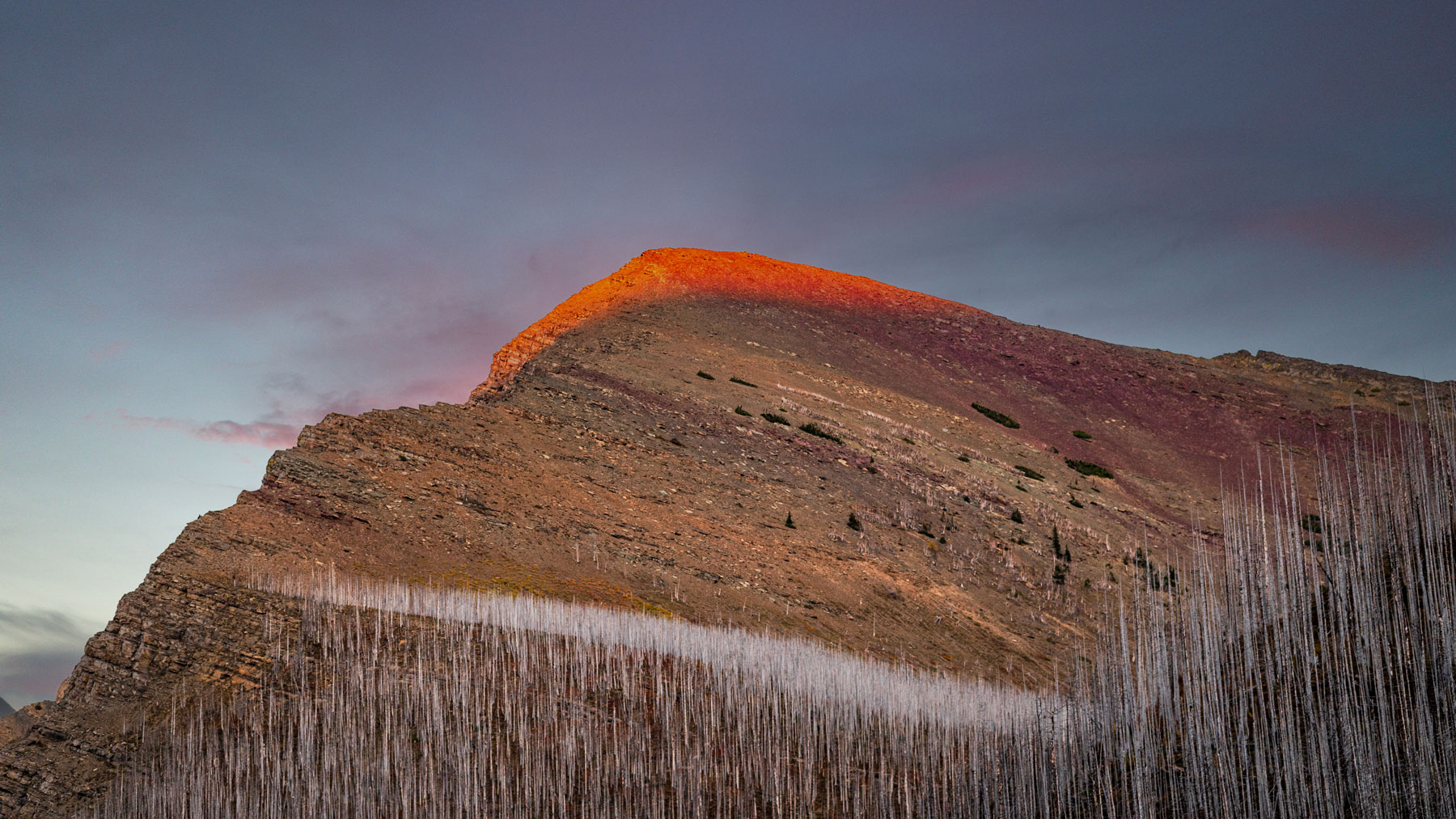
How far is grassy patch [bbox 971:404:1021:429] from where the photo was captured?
54.0 meters

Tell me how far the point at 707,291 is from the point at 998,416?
22.6 m

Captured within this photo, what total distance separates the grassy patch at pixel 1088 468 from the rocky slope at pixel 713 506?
301mm

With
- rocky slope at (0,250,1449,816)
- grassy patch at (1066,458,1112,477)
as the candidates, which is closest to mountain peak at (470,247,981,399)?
rocky slope at (0,250,1449,816)

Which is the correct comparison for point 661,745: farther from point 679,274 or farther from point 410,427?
point 679,274

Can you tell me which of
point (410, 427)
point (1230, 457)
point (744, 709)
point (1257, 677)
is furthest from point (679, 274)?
point (1257, 677)

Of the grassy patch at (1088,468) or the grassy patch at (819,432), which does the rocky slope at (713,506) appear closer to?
the grassy patch at (819,432)

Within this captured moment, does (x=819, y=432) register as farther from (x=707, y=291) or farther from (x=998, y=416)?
(x=707, y=291)

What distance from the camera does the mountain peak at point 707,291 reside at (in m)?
61.8

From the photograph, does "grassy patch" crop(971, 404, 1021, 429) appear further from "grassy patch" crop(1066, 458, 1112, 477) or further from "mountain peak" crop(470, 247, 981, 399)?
"mountain peak" crop(470, 247, 981, 399)

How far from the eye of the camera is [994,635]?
84.2 feet

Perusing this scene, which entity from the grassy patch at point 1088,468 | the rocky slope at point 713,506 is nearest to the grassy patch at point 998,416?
the rocky slope at point 713,506

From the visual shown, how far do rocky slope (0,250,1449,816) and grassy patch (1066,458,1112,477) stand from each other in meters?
0.30

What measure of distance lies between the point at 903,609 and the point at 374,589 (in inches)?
584

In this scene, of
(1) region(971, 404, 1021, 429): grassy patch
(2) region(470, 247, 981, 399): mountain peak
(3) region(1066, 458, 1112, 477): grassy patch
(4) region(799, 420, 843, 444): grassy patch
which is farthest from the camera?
(2) region(470, 247, 981, 399): mountain peak
